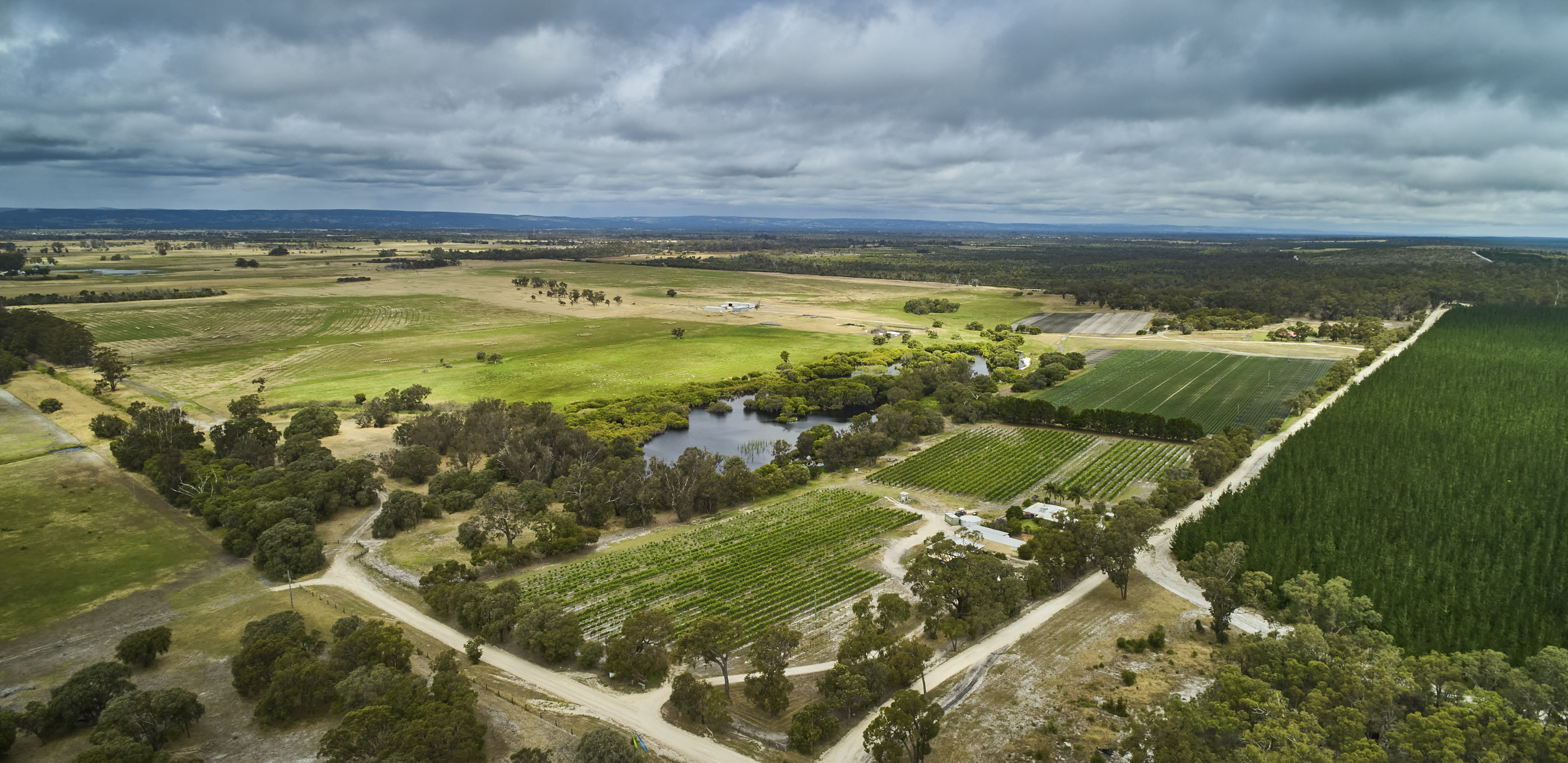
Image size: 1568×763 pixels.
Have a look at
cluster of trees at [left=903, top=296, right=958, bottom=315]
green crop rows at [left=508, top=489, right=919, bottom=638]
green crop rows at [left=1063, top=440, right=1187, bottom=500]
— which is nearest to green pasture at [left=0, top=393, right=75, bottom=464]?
green crop rows at [left=508, top=489, right=919, bottom=638]

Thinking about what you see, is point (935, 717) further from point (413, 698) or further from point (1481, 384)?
point (1481, 384)

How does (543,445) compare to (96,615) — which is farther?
(543,445)

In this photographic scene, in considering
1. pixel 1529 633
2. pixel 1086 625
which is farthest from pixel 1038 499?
pixel 1529 633

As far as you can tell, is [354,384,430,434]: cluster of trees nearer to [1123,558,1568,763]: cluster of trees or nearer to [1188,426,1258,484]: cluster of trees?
[1123,558,1568,763]: cluster of trees

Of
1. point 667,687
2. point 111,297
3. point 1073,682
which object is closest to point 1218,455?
point 1073,682

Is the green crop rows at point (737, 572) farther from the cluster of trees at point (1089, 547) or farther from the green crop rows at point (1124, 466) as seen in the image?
the green crop rows at point (1124, 466)

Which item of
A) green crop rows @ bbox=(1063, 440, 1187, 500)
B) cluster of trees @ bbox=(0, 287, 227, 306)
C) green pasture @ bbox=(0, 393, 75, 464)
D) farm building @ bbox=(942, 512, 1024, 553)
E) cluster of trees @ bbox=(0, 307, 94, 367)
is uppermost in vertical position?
cluster of trees @ bbox=(0, 287, 227, 306)
